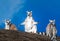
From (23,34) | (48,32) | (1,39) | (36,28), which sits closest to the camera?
(1,39)

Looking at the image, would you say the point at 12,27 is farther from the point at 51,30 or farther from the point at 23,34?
the point at 23,34

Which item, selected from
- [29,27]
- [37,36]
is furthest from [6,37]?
[29,27]

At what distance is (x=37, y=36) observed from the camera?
628 inches

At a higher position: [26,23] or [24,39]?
[26,23]

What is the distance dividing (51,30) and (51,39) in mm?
2825

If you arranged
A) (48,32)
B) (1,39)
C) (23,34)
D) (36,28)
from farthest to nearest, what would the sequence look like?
(36,28)
(48,32)
(23,34)
(1,39)

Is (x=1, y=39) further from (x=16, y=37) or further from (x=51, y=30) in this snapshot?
(x=51, y=30)

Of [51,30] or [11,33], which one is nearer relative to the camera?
[11,33]

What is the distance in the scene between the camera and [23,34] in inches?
622

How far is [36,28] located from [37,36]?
4.59 metres

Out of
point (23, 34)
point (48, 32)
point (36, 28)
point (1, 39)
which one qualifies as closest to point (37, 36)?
point (23, 34)

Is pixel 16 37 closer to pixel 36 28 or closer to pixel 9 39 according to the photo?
pixel 9 39

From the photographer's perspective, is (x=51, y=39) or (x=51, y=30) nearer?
(x=51, y=39)

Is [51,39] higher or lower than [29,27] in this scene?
lower
